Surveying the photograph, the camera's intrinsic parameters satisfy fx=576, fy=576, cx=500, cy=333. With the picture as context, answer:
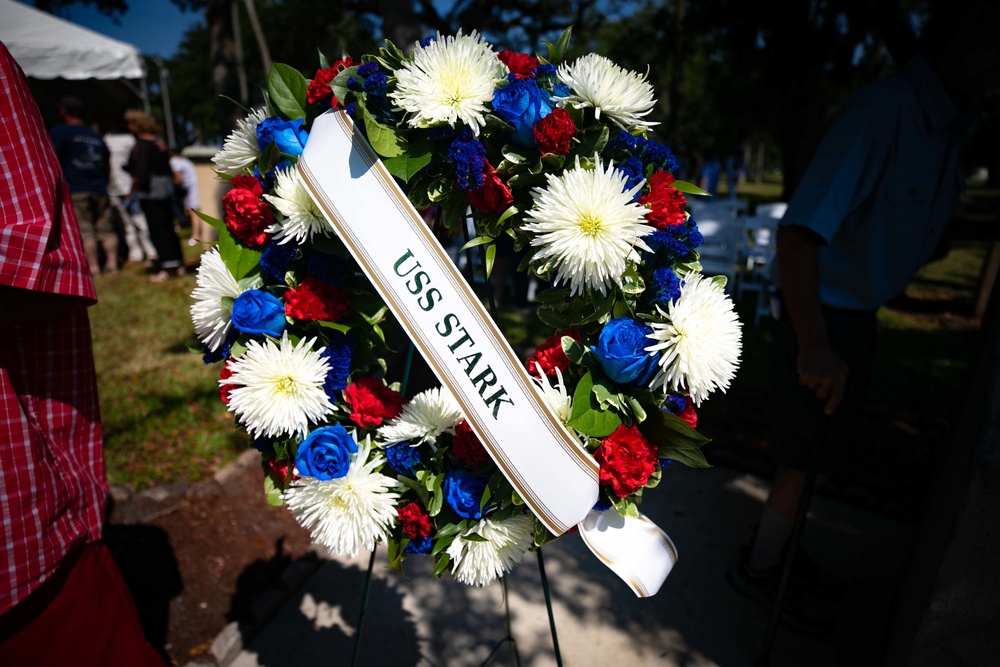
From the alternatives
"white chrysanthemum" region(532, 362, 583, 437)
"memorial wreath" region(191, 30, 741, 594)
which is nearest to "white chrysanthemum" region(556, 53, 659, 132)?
"memorial wreath" region(191, 30, 741, 594)

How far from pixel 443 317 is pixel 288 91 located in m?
0.73

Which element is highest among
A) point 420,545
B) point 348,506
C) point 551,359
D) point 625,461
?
point 551,359

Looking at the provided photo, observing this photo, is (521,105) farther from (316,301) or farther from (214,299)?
(214,299)

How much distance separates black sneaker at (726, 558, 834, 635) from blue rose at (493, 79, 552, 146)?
2200mm

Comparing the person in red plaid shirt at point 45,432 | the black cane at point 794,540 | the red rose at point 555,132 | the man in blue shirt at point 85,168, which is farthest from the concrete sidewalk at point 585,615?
the man in blue shirt at point 85,168

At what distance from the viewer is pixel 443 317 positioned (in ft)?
4.17

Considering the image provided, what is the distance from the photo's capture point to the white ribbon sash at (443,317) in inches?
49.7

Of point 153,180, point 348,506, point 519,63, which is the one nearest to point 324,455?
point 348,506

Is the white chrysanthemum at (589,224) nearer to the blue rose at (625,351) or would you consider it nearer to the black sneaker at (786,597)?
the blue rose at (625,351)

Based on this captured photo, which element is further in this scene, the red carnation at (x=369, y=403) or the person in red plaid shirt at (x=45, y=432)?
the red carnation at (x=369, y=403)

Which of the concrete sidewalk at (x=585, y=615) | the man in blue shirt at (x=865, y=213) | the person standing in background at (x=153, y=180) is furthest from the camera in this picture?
the person standing in background at (x=153, y=180)

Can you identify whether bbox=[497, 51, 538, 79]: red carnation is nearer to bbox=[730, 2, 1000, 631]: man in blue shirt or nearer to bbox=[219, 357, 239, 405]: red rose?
bbox=[219, 357, 239, 405]: red rose

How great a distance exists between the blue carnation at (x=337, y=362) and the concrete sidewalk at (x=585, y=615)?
1.15 meters

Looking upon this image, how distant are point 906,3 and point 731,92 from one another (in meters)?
3.62
